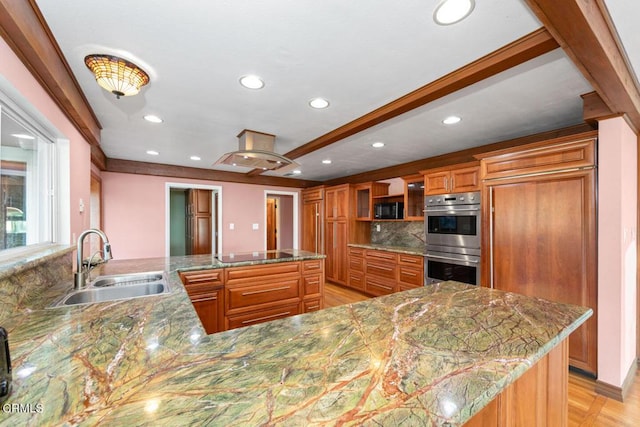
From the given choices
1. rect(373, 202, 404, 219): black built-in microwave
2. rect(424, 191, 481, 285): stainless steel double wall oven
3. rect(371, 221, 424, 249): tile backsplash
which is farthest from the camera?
rect(371, 221, 424, 249): tile backsplash

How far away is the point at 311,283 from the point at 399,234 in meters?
2.26

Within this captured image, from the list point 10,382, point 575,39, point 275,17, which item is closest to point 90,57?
point 275,17

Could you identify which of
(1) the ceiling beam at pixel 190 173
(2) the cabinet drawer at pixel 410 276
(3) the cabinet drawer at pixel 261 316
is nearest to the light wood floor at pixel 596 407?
(2) the cabinet drawer at pixel 410 276

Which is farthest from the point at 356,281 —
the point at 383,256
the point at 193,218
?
the point at 193,218

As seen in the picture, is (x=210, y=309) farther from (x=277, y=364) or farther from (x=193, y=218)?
(x=193, y=218)

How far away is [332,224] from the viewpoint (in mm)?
5344

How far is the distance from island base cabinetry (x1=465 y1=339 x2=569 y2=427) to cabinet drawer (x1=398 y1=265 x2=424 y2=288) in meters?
2.42

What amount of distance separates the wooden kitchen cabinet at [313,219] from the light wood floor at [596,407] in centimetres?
404

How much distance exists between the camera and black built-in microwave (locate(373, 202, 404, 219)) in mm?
4293

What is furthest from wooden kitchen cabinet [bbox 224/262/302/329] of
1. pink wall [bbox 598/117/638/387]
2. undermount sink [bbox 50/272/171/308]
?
pink wall [bbox 598/117/638/387]

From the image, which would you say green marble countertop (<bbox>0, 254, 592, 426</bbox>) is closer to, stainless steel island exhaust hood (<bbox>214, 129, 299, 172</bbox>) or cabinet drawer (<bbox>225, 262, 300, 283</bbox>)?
cabinet drawer (<bbox>225, 262, 300, 283</bbox>)

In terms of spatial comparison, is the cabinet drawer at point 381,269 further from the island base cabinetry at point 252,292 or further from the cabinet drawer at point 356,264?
the island base cabinetry at point 252,292

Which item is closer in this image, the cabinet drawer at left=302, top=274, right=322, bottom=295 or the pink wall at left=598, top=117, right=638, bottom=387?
the pink wall at left=598, top=117, right=638, bottom=387

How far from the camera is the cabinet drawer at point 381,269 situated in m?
4.07
